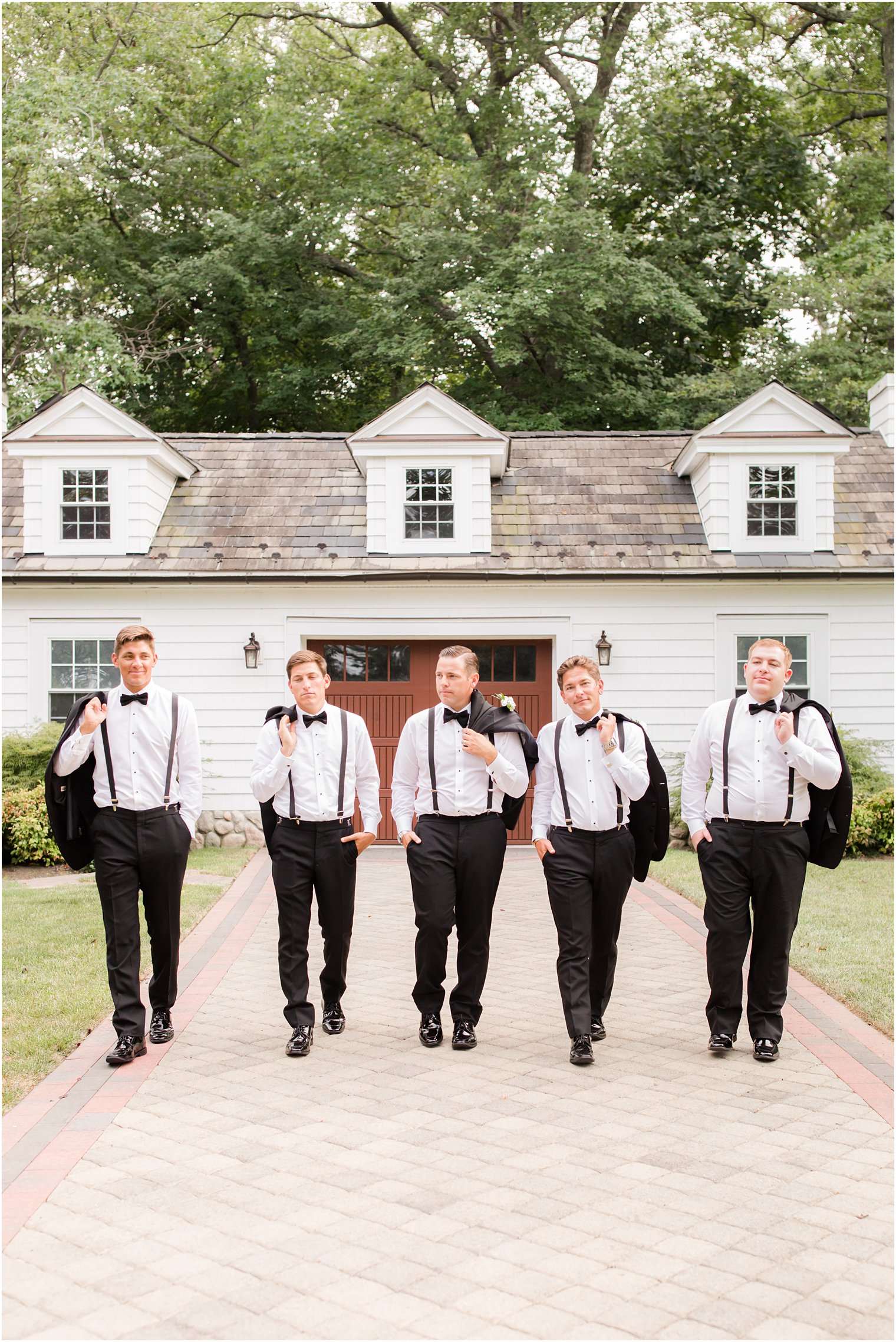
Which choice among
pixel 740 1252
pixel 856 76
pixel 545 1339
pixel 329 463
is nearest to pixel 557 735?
pixel 740 1252

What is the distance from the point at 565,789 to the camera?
18.9 ft

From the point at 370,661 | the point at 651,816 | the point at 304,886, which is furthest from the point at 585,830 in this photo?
the point at 370,661

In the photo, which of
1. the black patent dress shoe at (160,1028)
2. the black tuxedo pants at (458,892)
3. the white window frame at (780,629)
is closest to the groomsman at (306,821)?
the black tuxedo pants at (458,892)

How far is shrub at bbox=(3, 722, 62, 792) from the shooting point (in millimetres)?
13086

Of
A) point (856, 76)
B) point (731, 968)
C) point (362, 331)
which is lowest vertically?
point (731, 968)

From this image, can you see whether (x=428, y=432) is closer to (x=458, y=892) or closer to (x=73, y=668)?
(x=73, y=668)

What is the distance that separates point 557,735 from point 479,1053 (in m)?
1.66

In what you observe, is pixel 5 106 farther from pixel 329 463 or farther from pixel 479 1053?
pixel 479 1053

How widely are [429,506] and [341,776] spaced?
8.95 meters

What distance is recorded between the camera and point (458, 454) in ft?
47.0

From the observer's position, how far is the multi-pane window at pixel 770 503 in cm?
1442

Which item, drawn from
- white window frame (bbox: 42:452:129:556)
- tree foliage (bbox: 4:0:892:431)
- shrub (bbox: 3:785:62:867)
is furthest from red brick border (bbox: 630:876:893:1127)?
tree foliage (bbox: 4:0:892:431)

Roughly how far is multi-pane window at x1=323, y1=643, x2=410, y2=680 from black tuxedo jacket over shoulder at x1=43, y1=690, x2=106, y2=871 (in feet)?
28.7

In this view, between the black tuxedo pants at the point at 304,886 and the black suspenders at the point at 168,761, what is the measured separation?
1.92ft
